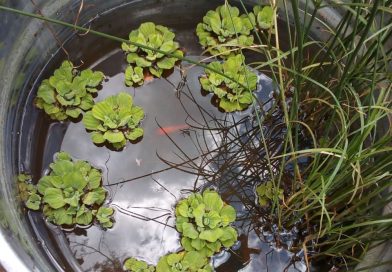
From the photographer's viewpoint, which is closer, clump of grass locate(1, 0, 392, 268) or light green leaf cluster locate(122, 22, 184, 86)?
clump of grass locate(1, 0, 392, 268)

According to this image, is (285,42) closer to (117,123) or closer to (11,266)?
(117,123)

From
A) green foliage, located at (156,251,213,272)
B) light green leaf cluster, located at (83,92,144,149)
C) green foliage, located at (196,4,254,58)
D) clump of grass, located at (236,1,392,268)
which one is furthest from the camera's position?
green foliage, located at (196,4,254,58)

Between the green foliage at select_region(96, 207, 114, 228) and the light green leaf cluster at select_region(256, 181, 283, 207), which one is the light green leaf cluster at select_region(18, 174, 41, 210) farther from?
the light green leaf cluster at select_region(256, 181, 283, 207)

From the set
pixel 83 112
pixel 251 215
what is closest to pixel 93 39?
pixel 83 112

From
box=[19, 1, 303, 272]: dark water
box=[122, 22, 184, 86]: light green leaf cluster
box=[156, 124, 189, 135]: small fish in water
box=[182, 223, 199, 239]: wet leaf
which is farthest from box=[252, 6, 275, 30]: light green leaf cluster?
box=[182, 223, 199, 239]: wet leaf

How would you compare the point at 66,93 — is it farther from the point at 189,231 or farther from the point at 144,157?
the point at 189,231

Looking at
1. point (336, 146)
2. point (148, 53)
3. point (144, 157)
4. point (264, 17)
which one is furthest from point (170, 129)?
point (336, 146)
